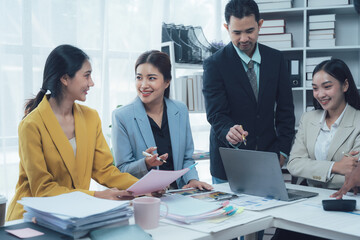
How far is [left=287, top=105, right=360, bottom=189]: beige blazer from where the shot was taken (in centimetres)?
192

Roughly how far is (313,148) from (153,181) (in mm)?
1020

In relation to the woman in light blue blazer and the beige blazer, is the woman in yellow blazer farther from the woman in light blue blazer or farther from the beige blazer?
the beige blazer

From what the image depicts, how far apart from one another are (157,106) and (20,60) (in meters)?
1.17

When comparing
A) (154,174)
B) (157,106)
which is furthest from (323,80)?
(154,174)

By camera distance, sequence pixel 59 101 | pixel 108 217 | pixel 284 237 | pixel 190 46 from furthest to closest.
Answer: pixel 190 46
pixel 59 101
pixel 284 237
pixel 108 217

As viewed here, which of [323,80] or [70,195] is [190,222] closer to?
[70,195]

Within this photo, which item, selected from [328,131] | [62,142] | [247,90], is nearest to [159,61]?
[247,90]

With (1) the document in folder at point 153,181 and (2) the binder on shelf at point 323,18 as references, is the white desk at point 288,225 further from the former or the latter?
(2) the binder on shelf at point 323,18

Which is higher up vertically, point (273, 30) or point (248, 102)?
point (273, 30)

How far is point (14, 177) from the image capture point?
8.90ft

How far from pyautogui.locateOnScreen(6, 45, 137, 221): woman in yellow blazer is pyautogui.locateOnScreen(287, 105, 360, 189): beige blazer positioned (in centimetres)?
84

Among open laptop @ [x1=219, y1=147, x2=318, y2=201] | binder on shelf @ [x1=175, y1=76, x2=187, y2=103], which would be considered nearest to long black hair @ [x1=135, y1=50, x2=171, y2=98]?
open laptop @ [x1=219, y1=147, x2=318, y2=201]

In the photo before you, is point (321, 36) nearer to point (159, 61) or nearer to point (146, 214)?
point (159, 61)

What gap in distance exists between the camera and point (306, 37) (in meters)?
3.73
